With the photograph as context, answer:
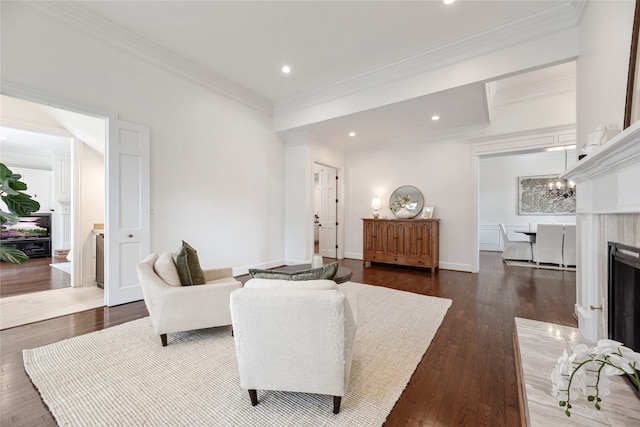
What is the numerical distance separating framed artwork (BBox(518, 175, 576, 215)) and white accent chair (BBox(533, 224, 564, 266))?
103 inches

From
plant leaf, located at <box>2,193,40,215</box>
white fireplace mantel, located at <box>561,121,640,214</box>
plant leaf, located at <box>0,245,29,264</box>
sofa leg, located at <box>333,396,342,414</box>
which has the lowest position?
sofa leg, located at <box>333,396,342,414</box>

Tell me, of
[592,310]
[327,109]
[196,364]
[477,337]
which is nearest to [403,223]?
[327,109]

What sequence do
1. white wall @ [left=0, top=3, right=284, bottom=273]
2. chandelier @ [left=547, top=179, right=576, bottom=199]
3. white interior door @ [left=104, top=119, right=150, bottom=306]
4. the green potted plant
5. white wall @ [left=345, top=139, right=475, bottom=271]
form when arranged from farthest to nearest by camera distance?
chandelier @ [left=547, top=179, right=576, bottom=199] → white wall @ [left=345, top=139, right=475, bottom=271] → white interior door @ [left=104, top=119, right=150, bottom=306] → white wall @ [left=0, top=3, right=284, bottom=273] → the green potted plant

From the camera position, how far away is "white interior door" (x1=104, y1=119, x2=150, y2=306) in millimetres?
3217

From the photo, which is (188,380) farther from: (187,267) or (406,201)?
(406,201)

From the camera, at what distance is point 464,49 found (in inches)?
131

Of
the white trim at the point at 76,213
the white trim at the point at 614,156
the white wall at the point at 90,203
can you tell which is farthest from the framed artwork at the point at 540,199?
the white trim at the point at 76,213

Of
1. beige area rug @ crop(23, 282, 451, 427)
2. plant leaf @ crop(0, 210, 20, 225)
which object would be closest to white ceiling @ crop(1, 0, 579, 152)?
plant leaf @ crop(0, 210, 20, 225)

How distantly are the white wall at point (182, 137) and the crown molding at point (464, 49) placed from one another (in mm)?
1633

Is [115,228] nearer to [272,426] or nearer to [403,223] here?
[272,426]

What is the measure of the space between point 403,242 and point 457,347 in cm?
317

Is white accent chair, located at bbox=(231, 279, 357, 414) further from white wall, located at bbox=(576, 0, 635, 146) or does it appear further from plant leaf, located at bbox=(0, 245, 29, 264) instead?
white wall, located at bbox=(576, 0, 635, 146)

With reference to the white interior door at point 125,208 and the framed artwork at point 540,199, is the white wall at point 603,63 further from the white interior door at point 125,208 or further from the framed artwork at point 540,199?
the framed artwork at point 540,199

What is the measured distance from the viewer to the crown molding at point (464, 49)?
9.18ft
